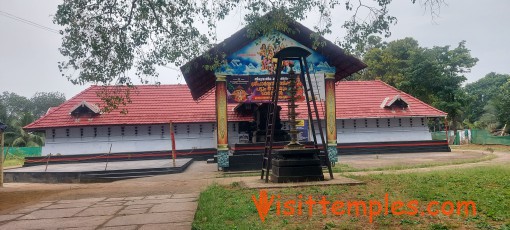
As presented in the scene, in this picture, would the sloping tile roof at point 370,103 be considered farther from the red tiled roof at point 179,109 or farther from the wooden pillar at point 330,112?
the wooden pillar at point 330,112

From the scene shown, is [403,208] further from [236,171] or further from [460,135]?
[460,135]

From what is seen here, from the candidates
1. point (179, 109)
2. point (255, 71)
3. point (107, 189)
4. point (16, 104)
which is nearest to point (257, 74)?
point (255, 71)

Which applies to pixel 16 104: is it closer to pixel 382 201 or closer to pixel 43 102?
pixel 43 102

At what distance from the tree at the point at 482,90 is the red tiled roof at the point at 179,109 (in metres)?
35.3

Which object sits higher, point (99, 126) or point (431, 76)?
point (431, 76)

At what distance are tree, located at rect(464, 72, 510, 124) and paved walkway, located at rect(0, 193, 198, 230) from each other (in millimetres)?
56811

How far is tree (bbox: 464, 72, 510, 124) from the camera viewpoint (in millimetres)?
54438

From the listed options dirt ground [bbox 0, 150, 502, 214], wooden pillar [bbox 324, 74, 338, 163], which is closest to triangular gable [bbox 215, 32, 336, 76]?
wooden pillar [bbox 324, 74, 338, 163]

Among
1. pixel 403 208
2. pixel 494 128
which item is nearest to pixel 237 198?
pixel 403 208

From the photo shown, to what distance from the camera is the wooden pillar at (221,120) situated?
13.8 m

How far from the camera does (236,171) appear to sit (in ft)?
44.7

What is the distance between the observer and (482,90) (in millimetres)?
60031

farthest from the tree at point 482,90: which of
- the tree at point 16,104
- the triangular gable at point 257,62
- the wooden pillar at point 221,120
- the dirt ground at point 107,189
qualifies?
the tree at point 16,104

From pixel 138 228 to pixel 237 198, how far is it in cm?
236
